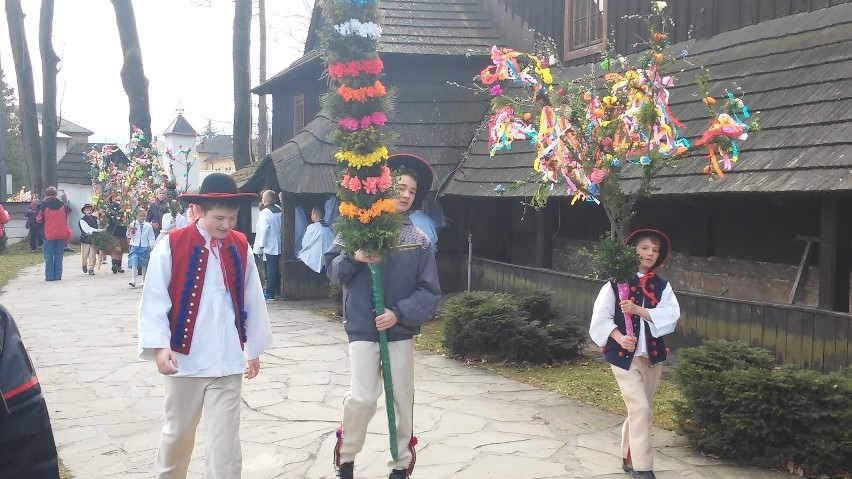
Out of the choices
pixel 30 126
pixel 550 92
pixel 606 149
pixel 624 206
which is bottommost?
pixel 624 206

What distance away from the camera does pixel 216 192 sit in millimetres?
4645

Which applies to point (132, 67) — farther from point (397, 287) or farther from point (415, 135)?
point (397, 287)

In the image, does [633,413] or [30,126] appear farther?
[30,126]

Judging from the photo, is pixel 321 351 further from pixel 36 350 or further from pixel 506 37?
pixel 506 37

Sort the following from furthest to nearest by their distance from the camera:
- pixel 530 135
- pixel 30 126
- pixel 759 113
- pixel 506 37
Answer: pixel 30 126 → pixel 506 37 → pixel 759 113 → pixel 530 135

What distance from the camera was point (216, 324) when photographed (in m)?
4.58

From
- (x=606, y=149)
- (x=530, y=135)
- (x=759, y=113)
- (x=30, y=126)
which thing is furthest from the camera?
(x=30, y=126)

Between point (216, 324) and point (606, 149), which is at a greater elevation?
point (606, 149)

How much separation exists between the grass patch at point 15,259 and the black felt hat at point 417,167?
556 inches

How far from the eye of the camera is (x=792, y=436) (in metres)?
5.55

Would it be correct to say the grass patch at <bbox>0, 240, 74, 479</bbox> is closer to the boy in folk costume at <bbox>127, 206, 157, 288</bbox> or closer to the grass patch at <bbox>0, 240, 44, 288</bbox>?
the grass patch at <bbox>0, 240, 44, 288</bbox>

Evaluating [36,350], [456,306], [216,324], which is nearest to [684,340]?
[456,306]

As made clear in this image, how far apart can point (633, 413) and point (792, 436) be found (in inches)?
42.1

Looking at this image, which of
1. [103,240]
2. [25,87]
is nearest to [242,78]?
[103,240]
